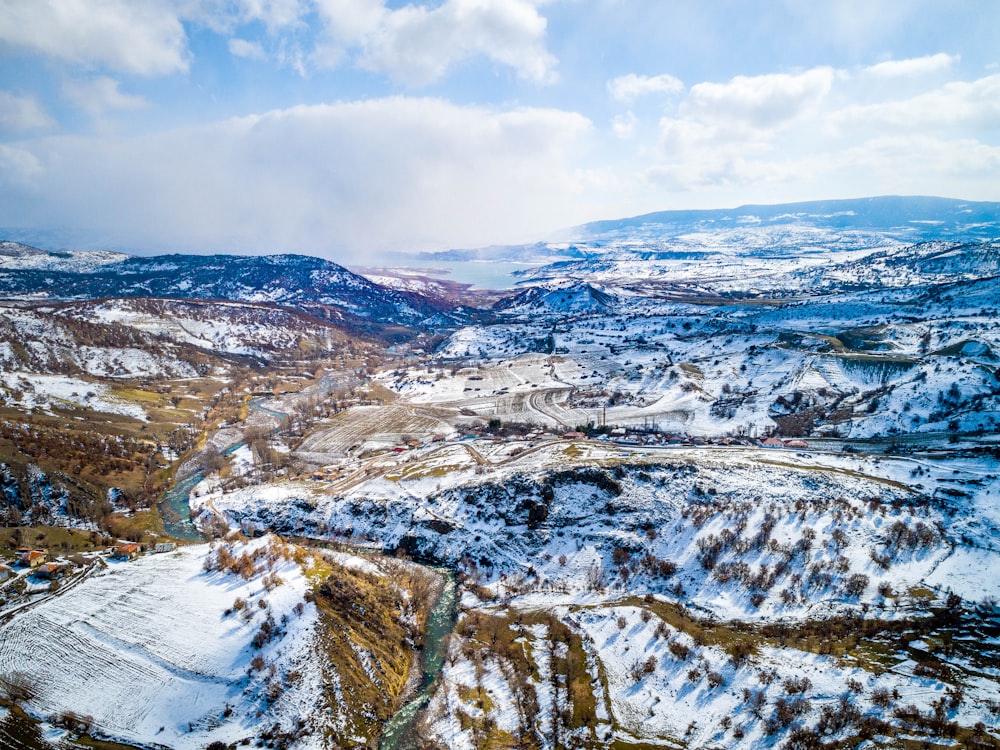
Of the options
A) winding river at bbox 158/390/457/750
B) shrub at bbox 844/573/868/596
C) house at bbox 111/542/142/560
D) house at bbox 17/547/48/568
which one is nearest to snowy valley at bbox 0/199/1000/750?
shrub at bbox 844/573/868/596

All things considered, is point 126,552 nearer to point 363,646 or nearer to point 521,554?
point 363,646

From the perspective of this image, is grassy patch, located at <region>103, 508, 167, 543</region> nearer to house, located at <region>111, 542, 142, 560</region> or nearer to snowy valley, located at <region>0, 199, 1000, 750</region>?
snowy valley, located at <region>0, 199, 1000, 750</region>

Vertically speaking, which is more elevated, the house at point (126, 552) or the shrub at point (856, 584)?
the house at point (126, 552)

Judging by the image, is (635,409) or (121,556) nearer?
(121,556)

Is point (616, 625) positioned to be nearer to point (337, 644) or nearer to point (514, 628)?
point (514, 628)

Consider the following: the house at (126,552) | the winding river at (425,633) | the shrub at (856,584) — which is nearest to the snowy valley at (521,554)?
the shrub at (856,584)

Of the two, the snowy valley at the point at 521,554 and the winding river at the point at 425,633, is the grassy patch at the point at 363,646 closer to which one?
the snowy valley at the point at 521,554

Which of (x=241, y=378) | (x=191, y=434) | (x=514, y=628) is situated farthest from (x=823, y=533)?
(x=241, y=378)

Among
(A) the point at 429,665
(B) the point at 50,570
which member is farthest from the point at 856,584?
(B) the point at 50,570
